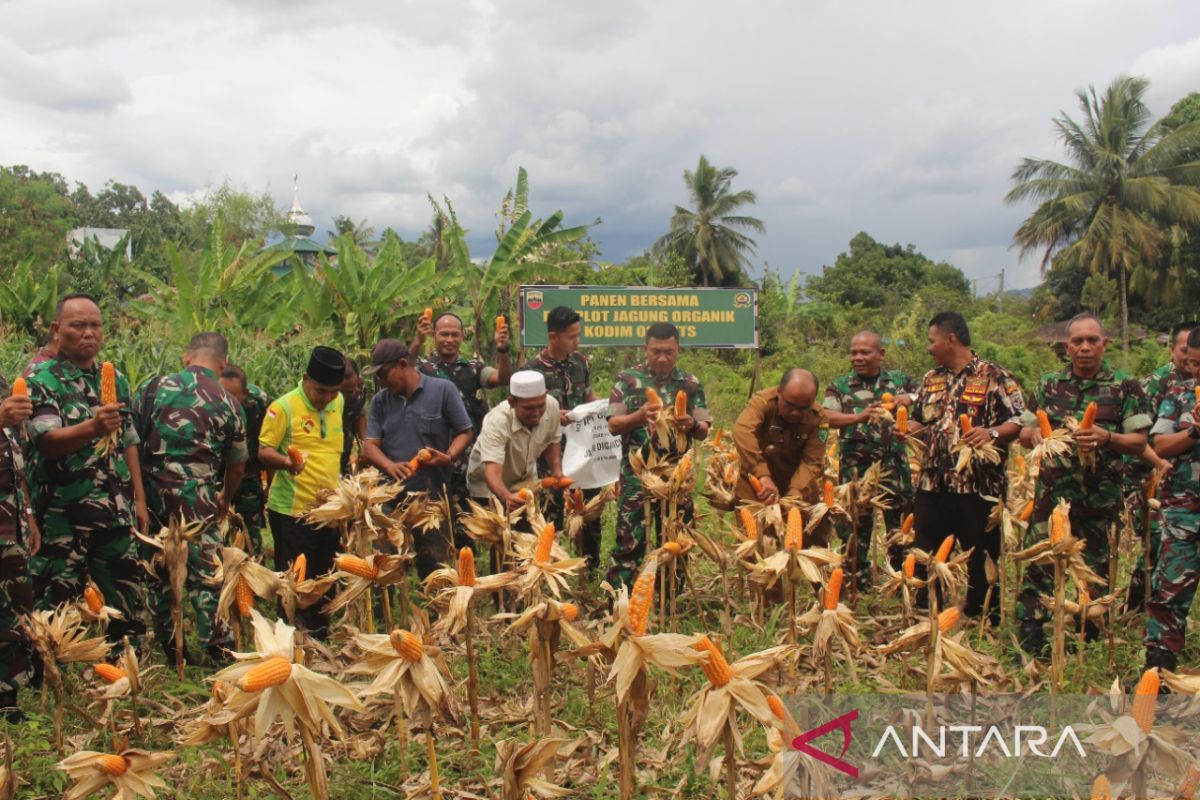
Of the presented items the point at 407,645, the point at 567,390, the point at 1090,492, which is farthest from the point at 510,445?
the point at 1090,492

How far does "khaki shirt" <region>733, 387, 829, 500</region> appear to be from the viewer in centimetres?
496

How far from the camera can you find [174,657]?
15.4 feet

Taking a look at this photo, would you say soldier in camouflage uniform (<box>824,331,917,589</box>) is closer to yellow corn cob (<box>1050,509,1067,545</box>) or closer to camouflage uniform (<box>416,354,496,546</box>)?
yellow corn cob (<box>1050,509,1067,545</box>)

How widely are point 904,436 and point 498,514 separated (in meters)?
2.93

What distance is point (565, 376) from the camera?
618 cm

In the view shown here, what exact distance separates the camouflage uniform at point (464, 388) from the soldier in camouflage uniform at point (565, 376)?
0.42m

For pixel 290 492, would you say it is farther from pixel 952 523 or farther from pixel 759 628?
pixel 952 523

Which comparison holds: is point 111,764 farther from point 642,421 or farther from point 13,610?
point 642,421

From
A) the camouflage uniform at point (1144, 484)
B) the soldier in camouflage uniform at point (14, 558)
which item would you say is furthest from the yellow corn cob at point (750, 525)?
the soldier in camouflage uniform at point (14, 558)

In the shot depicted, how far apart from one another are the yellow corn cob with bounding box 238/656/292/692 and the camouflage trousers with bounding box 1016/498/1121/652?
12.9 ft

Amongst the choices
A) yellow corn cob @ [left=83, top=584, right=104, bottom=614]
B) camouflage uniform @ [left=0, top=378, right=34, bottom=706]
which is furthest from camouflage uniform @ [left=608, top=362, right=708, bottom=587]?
camouflage uniform @ [left=0, top=378, right=34, bottom=706]

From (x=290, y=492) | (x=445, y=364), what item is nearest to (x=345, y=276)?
(x=445, y=364)

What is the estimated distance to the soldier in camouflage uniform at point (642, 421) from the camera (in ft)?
17.7

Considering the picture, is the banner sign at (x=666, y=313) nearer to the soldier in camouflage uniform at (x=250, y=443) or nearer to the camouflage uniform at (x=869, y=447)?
the camouflage uniform at (x=869, y=447)
